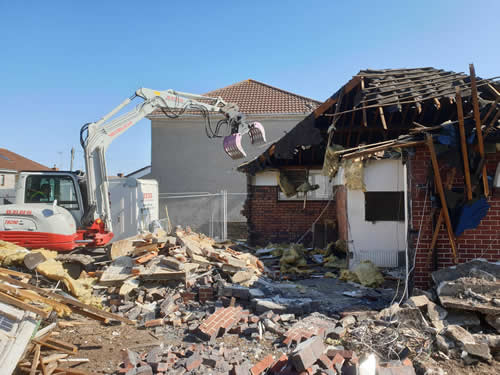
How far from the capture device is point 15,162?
3069 cm

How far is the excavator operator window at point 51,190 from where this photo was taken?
823cm

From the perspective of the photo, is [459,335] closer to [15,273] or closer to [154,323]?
[154,323]

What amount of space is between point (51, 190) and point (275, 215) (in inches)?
281

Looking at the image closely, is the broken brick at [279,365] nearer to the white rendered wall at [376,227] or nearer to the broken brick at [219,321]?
the broken brick at [219,321]

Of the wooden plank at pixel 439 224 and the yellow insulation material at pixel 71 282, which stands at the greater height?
the wooden plank at pixel 439 224

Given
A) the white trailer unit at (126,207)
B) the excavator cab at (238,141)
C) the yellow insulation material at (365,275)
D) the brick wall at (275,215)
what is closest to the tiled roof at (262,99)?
the white trailer unit at (126,207)

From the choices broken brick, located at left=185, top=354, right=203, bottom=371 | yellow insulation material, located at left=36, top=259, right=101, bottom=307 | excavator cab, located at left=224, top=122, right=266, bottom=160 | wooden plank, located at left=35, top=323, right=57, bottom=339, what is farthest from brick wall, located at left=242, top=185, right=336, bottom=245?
broken brick, located at left=185, top=354, right=203, bottom=371

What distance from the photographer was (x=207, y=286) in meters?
6.81

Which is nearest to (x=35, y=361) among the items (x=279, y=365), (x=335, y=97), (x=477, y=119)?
(x=279, y=365)

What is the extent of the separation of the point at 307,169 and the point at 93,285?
25.2 feet

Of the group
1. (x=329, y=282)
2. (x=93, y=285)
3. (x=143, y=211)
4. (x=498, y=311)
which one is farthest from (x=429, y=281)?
(x=143, y=211)

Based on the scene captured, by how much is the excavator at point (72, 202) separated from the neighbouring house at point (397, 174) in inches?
179

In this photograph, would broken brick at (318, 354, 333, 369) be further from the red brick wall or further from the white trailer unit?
the white trailer unit

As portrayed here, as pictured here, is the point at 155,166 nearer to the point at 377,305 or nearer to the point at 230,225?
the point at 230,225
